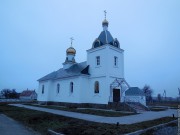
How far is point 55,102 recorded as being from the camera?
1163 inches

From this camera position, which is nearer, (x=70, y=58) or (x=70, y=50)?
(x=70, y=58)

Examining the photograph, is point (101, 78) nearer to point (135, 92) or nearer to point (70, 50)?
point (135, 92)

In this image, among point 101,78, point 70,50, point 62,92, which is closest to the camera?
point 101,78

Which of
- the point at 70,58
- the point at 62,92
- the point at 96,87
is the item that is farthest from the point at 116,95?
the point at 70,58

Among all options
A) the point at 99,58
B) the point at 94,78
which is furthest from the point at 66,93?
the point at 99,58

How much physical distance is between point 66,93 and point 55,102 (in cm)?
424

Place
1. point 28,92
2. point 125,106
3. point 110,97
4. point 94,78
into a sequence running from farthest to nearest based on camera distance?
point 28,92 < point 94,78 < point 110,97 < point 125,106

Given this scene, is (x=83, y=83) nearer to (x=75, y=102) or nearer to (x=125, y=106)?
(x=75, y=102)

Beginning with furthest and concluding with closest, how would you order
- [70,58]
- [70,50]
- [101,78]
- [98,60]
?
[70,50], [70,58], [98,60], [101,78]

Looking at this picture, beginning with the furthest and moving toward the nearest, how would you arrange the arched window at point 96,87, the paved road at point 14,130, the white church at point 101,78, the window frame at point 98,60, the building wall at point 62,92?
1. the building wall at point 62,92
2. the window frame at point 98,60
3. the arched window at point 96,87
4. the white church at point 101,78
5. the paved road at point 14,130

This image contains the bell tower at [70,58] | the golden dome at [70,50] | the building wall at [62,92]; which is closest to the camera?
the building wall at [62,92]

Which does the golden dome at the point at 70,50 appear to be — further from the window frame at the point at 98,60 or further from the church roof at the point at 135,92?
the church roof at the point at 135,92

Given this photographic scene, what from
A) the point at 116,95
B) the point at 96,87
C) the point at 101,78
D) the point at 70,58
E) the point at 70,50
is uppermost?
the point at 70,50

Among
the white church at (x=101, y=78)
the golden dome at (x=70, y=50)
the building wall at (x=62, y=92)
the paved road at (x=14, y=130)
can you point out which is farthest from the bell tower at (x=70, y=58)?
the paved road at (x=14, y=130)
